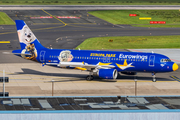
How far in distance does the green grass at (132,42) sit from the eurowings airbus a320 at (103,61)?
34540mm

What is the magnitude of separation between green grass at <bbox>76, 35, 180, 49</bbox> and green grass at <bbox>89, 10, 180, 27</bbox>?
2841 centimetres

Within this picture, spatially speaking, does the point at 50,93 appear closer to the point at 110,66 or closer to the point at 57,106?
the point at 110,66

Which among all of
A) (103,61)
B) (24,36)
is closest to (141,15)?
(24,36)

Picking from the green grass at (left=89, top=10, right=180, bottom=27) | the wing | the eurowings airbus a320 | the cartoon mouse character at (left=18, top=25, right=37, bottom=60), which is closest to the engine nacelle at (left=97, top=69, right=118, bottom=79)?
the eurowings airbus a320

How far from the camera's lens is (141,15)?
541ft

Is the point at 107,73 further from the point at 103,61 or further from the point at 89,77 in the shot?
the point at 89,77

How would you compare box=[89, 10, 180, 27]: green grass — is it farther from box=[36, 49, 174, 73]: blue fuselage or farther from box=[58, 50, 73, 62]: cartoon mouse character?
box=[58, 50, 73, 62]: cartoon mouse character

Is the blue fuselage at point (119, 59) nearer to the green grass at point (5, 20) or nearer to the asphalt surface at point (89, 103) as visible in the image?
the asphalt surface at point (89, 103)

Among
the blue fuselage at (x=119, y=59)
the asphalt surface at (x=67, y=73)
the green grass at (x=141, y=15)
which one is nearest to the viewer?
the asphalt surface at (x=67, y=73)

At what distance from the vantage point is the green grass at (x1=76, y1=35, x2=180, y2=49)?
329 ft

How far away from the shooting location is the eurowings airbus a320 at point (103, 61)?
60.3 meters

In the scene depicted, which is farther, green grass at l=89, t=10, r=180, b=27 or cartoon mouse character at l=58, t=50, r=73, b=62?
green grass at l=89, t=10, r=180, b=27

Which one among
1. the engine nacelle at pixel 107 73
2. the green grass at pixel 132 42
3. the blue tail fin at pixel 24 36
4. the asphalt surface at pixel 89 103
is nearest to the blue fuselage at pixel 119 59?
the blue tail fin at pixel 24 36

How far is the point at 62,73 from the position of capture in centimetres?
6862
